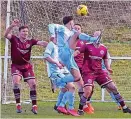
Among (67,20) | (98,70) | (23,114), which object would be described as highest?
(67,20)

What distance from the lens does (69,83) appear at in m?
13.6

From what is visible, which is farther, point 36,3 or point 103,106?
point 36,3

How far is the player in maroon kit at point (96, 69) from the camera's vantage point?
543 inches

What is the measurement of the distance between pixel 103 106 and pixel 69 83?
2.51 meters

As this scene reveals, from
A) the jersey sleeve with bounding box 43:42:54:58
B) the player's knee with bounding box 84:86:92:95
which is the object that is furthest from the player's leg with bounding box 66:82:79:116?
the jersey sleeve with bounding box 43:42:54:58

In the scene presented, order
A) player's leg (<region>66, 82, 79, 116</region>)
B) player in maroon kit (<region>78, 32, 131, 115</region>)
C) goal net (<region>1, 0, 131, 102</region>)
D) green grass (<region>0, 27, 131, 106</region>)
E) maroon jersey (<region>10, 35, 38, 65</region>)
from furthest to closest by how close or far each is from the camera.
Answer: green grass (<region>0, 27, 131, 106</region>)
goal net (<region>1, 0, 131, 102</region>)
maroon jersey (<region>10, 35, 38, 65</region>)
player in maroon kit (<region>78, 32, 131, 115</region>)
player's leg (<region>66, 82, 79, 116</region>)

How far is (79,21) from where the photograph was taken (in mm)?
18391

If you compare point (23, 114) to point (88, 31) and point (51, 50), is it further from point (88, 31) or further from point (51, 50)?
point (88, 31)

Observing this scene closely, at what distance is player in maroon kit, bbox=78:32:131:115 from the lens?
13.8 metres

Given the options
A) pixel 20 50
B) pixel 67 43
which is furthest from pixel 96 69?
pixel 20 50

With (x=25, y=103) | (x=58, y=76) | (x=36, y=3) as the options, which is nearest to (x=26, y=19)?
(x=36, y=3)

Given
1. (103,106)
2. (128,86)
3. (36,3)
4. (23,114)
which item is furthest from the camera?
(128,86)

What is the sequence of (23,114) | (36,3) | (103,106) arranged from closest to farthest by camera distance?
1. (23,114)
2. (103,106)
3. (36,3)

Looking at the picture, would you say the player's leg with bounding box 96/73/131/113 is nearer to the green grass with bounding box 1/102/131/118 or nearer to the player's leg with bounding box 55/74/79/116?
the green grass with bounding box 1/102/131/118
